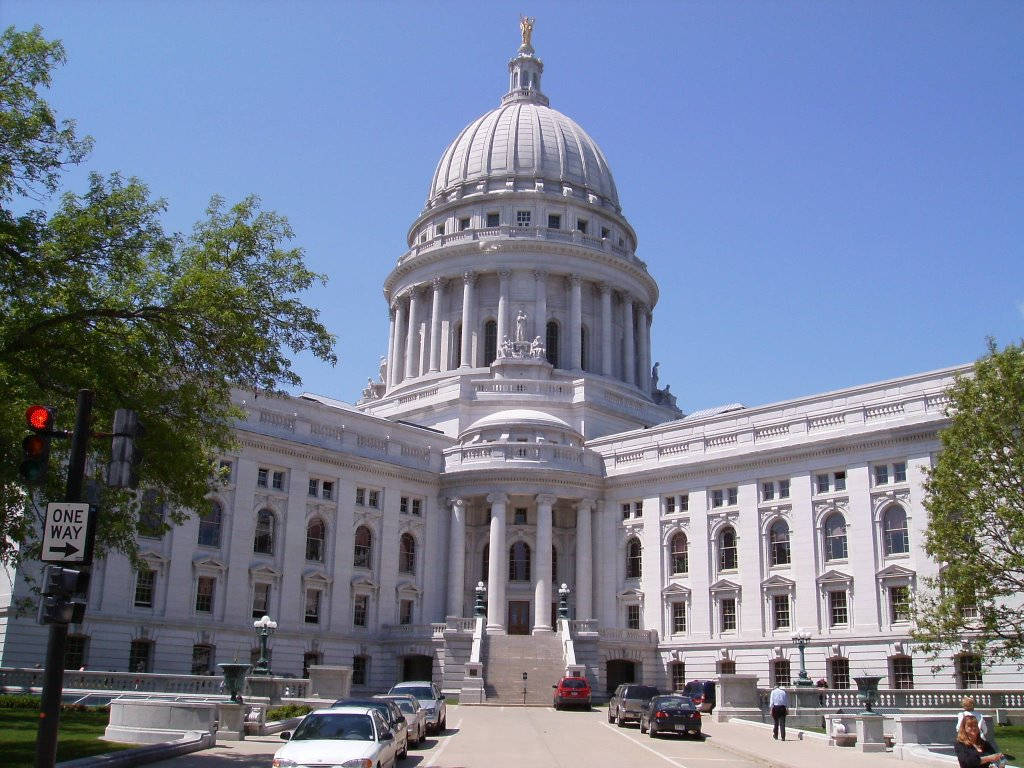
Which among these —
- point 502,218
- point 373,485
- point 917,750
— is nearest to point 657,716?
point 917,750

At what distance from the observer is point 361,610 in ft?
211

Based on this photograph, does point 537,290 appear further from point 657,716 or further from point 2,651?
point 657,716

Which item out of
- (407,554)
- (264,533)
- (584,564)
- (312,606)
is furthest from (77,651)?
(584,564)

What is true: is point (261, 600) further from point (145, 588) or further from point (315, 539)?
point (145, 588)

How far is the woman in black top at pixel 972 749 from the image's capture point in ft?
55.6

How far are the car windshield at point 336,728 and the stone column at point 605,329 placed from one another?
66.4 metres

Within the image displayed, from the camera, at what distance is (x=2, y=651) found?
1928 inches

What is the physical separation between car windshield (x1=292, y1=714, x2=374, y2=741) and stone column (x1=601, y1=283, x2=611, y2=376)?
66353mm

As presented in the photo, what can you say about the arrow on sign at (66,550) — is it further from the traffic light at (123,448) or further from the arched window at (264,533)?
the arched window at (264,533)

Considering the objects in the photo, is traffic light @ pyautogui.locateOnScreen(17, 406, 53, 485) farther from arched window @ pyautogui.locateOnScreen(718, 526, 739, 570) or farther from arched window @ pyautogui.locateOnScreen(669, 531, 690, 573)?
arched window @ pyautogui.locateOnScreen(669, 531, 690, 573)

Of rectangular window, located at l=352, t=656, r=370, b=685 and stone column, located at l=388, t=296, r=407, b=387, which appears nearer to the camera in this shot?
rectangular window, located at l=352, t=656, r=370, b=685

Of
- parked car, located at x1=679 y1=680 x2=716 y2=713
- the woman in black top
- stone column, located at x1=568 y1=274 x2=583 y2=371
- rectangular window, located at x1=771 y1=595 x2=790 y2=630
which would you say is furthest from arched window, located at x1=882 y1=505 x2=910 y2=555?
the woman in black top

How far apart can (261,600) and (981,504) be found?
38236 mm

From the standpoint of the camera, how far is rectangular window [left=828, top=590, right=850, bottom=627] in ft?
187
